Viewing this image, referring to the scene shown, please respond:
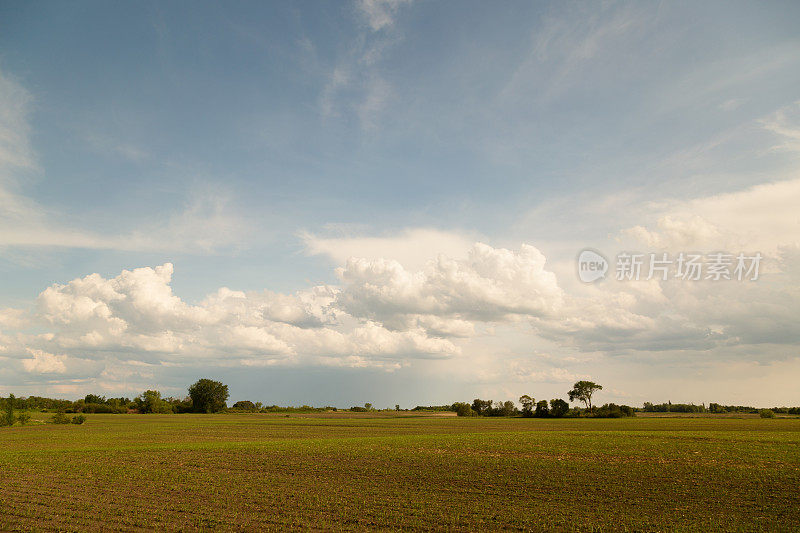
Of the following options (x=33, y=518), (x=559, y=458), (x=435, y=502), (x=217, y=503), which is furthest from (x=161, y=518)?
(x=559, y=458)

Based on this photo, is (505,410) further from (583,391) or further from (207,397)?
(207,397)

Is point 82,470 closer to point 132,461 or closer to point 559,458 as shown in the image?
point 132,461

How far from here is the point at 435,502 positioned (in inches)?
934

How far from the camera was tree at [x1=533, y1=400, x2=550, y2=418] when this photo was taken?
5974 inches

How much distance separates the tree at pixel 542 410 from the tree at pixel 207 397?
126 metres

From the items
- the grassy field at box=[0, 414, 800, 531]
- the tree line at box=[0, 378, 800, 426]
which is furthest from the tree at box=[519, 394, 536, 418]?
the grassy field at box=[0, 414, 800, 531]

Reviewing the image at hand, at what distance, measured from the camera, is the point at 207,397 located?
621 ft

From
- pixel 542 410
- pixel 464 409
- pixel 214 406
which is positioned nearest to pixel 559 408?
pixel 542 410

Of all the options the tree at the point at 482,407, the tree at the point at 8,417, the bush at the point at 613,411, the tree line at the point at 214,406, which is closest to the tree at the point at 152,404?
the tree line at the point at 214,406

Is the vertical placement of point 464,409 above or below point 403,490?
below

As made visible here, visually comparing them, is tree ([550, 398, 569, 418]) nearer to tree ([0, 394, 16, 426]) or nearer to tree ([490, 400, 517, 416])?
tree ([490, 400, 517, 416])

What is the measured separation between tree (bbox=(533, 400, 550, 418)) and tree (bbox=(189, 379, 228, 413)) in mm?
125810

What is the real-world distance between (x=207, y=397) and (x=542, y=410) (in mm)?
131762

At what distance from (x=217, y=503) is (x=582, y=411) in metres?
149
